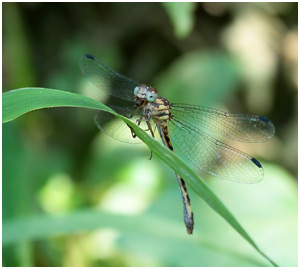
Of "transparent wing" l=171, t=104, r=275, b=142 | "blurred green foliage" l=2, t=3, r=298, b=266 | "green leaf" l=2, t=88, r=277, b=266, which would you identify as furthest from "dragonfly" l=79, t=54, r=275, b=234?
"green leaf" l=2, t=88, r=277, b=266

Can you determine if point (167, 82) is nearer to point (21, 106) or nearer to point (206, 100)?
point (206, 100)

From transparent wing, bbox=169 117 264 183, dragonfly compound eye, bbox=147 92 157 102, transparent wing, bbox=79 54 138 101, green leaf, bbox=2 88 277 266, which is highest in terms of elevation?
transparent wing, bbox=79 54 138 101

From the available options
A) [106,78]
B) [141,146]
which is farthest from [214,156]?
[141,146]

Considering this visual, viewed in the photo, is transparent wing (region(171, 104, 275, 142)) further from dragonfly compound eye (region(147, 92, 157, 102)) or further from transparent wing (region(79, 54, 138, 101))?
transparent wing (region(79, 54, 138, 101))

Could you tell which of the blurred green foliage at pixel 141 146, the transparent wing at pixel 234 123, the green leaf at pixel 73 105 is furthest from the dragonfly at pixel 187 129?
the green leaf at pixel 73 105

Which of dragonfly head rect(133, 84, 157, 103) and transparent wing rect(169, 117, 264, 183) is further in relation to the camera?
dragonfly head rect(133, 84, 157, 103)

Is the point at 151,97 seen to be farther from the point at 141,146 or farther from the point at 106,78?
the point at 141,146

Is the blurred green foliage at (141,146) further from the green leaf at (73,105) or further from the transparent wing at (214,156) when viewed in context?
the green leaf at (73,105)
